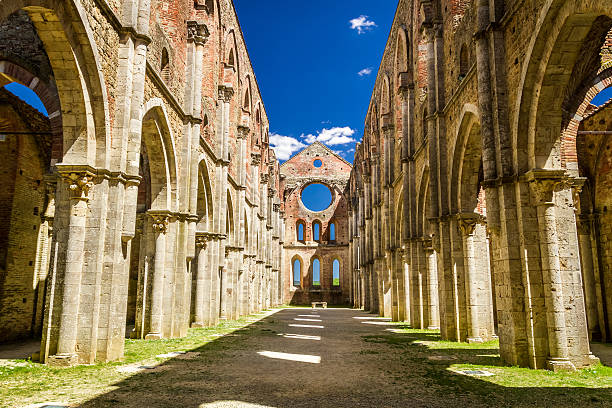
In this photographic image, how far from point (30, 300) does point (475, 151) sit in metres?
14.2

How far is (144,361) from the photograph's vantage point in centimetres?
916

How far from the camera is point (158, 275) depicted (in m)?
13.2

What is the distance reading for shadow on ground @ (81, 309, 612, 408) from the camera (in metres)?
5.97

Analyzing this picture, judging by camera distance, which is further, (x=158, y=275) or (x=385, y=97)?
(x=385, y=97)

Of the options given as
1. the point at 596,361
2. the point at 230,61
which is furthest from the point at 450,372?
the point at 230,61

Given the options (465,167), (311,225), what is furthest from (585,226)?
(311,225)

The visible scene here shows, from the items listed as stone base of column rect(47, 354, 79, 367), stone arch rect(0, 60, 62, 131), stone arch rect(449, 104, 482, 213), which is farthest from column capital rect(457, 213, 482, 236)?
stone arch rect(0, 60, 62, 131)

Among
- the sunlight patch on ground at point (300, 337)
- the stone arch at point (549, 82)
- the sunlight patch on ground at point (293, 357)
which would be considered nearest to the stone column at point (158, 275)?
the sunlight patch on ground at point (293, 357)

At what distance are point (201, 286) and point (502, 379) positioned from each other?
41.0ft

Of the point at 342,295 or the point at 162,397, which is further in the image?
the point at 342,295

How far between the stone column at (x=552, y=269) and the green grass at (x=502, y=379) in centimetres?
35

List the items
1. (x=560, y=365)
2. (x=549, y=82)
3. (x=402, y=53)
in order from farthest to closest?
(x=402, y=53) < (x=549, y=82) < (x=560, y=365)

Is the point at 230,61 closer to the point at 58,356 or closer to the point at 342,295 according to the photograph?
the point at 58,356

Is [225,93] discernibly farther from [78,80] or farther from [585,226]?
[585,226]
